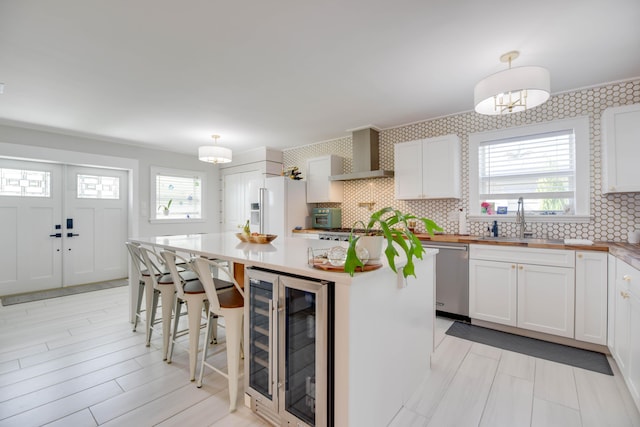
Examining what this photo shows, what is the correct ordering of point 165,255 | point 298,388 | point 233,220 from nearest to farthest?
point 298,388 → point 165,255 → point 233,220

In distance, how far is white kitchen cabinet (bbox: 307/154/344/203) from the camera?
187 inches

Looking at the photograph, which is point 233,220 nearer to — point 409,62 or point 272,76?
point 272,76

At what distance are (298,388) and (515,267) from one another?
243 cm

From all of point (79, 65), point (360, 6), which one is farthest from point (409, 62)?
point (79, 65)

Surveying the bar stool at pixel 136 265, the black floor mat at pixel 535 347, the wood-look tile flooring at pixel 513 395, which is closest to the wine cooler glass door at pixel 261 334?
the wood-look tile flooring at pixel 513 395

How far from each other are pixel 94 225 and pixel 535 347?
6566mm

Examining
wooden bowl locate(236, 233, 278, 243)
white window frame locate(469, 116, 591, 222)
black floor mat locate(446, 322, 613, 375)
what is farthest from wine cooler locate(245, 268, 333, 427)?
white window frame locate(469, 116, 591, 222)

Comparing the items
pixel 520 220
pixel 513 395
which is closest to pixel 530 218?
pixel 520 220

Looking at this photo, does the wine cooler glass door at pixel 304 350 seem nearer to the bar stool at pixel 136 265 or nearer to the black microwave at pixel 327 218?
the bar stool at pixel 136 265

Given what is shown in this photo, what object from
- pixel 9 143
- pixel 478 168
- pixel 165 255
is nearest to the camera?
pixel 165 255

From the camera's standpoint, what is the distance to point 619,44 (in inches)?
86.1

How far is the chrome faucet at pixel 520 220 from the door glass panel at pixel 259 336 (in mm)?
2970

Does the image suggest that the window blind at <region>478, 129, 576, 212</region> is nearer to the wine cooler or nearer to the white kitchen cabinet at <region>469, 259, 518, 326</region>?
the white kitchen cabinet at <region>469, 259, 518, 326</region>

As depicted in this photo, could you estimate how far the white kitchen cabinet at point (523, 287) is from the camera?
2.54m
